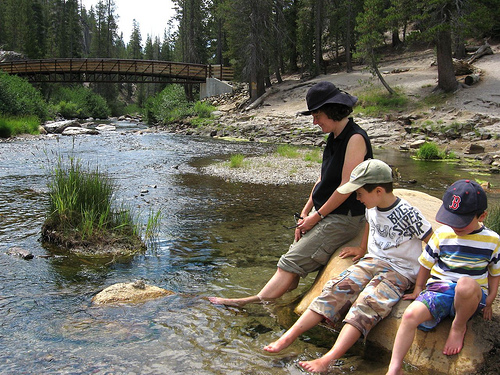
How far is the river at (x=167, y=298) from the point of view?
3150 millimetres

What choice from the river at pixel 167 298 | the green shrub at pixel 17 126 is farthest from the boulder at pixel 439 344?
the green shrub at pixel 17 126

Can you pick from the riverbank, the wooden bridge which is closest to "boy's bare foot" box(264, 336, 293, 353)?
the riverbank

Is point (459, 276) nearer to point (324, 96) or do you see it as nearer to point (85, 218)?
point (324, 96)

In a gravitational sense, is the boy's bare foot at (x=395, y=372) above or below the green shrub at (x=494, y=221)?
below

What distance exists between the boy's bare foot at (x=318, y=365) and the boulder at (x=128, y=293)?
1.81m

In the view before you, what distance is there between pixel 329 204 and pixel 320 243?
367 millimetres

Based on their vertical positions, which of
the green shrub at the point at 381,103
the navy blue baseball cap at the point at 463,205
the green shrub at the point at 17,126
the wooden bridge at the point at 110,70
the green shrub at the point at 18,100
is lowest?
the navy blue baseball cap at the point at 463,205

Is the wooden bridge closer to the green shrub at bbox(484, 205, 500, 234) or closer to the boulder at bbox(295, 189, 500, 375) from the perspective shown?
the green shrub at bbox(484, 205, 500, 234)

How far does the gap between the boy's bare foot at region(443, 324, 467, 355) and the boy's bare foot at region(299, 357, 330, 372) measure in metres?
0.75

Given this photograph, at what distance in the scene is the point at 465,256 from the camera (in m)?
2.84

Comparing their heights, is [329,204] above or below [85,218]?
above

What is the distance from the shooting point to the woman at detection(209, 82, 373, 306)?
3760 millimetres

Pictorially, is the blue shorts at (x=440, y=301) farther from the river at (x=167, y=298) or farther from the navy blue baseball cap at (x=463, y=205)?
the river at (x=167, y=298)

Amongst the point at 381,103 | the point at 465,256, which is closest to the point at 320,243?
the point at 465,256
